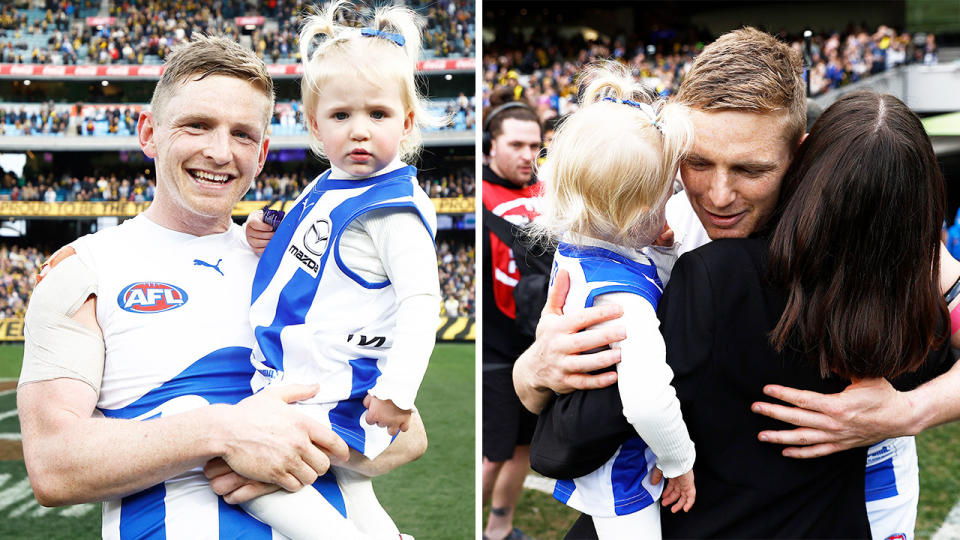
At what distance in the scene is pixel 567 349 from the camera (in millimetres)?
1378

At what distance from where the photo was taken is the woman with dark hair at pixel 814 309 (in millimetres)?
1149

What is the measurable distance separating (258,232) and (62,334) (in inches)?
17.8

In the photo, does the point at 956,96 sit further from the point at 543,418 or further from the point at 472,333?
the point at 543,418

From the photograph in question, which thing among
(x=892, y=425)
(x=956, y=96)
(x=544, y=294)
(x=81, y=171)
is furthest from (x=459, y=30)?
(x=956, y=96)

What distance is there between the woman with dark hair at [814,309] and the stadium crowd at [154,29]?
7.94ft

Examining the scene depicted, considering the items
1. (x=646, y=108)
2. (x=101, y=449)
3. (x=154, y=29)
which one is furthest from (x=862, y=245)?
(x=154, y=29)

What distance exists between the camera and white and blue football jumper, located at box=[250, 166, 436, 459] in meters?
1.50

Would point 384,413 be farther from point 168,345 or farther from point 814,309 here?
point 814,309

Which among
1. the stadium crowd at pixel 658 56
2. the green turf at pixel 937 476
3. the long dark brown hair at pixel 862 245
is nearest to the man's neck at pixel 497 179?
the long dark brown hair at pixel 862 245

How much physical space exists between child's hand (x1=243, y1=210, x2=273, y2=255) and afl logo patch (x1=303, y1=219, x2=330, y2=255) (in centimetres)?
16

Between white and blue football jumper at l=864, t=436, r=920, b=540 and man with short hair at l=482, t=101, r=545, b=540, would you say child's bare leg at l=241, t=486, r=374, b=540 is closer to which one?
white and blue football jumper at l=864, t=436, r=920, b=540

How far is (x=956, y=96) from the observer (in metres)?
15.7

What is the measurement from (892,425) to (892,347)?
7.3 inches

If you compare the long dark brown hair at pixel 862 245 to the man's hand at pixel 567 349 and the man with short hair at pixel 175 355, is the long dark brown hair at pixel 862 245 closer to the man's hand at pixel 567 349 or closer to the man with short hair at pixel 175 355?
the man's hand at pixel 567 349
